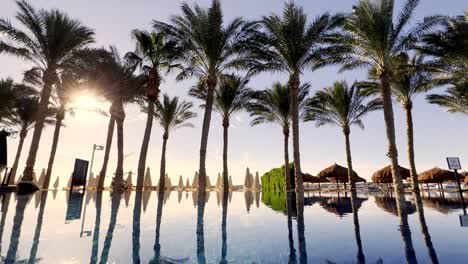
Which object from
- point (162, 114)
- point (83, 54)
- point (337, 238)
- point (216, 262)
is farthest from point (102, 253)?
point (162, 114)

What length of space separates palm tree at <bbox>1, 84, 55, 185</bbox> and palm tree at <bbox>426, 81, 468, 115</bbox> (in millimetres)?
31209

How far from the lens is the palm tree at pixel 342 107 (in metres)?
22.0

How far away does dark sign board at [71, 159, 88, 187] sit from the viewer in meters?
17.0

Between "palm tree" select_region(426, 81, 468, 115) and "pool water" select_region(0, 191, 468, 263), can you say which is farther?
"palm tree" select_region(426, 81, 468, 115)

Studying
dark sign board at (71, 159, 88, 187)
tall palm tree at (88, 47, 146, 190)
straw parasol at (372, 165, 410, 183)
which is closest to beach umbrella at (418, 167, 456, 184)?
straw parasol at (372, 165, 410, 183)

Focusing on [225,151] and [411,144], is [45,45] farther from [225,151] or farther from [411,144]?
[411,144]

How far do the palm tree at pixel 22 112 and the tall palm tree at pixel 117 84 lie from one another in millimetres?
7754

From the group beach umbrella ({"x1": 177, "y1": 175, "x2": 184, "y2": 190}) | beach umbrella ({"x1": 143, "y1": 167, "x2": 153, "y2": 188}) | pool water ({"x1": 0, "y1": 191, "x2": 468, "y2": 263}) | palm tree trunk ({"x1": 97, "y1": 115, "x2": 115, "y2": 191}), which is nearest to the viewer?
pool water ({"x1": 0, "y1": 191, "x2": 468, "y2": 263})

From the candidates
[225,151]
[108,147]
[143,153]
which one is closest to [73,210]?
[143,153]

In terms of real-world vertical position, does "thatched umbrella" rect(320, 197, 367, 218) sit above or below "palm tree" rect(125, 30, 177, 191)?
below

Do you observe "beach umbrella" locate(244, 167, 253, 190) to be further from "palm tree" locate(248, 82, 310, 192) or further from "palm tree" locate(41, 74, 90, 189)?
"palm tree" locate(41, 74, 90, 189)

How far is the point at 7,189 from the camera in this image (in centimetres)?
1712

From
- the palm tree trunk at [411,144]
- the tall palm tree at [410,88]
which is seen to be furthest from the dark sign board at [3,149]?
the palm tree trunk at [411,144]

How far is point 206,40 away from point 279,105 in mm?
10342
